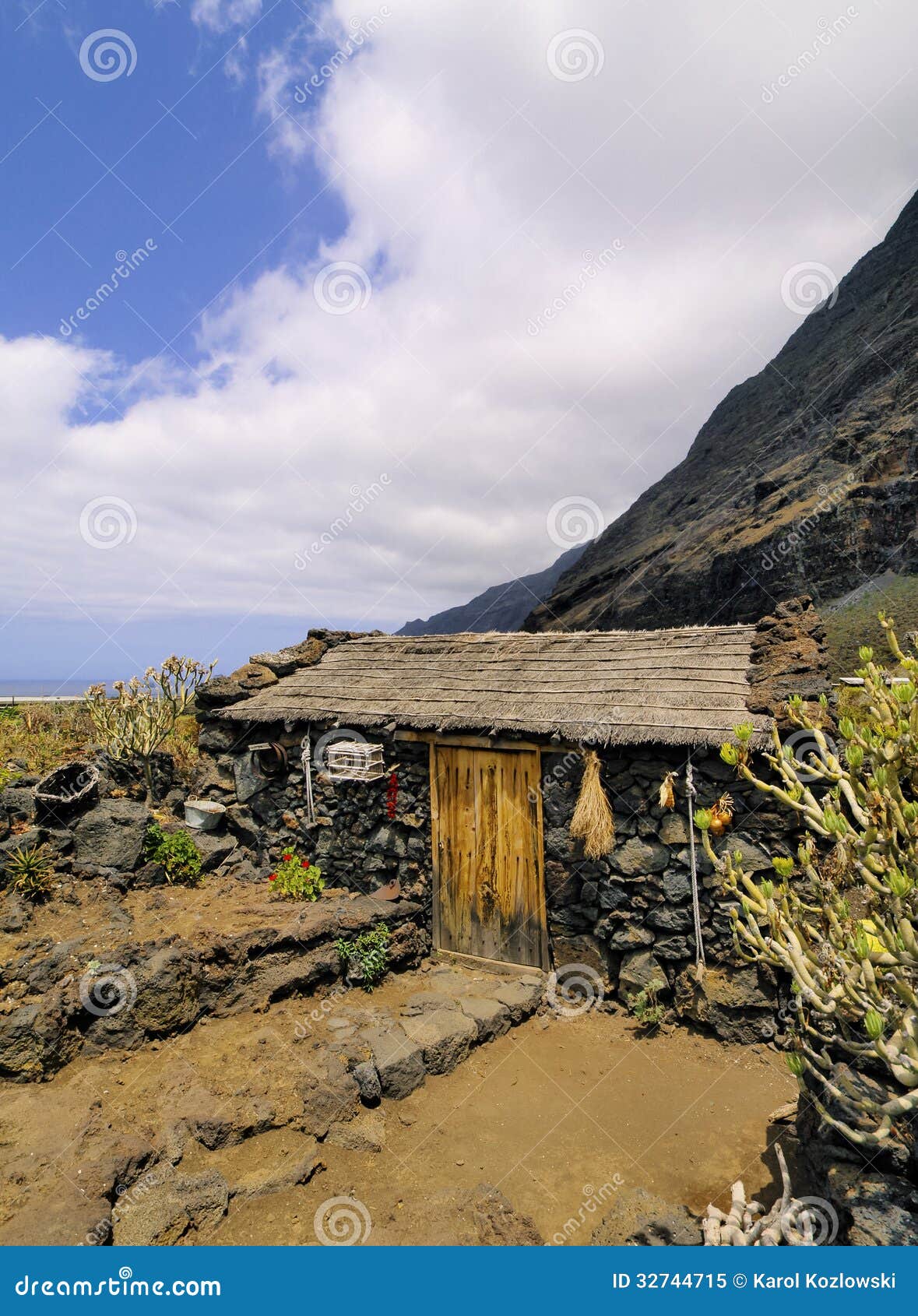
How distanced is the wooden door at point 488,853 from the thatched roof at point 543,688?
553mm

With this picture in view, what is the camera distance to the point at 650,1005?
755cm

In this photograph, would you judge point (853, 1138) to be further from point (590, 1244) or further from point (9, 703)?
point (9, 703)

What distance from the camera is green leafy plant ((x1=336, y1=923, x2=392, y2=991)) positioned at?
8.06 metres

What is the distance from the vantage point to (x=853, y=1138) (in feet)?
12.5

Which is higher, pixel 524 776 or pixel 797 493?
pixel 797 493

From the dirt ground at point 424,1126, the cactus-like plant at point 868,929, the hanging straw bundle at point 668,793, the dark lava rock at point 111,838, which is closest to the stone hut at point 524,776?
the hanging straw bundle at point 668,793

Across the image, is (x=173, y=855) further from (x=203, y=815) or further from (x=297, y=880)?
(x=297, y=880)

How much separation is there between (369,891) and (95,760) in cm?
545

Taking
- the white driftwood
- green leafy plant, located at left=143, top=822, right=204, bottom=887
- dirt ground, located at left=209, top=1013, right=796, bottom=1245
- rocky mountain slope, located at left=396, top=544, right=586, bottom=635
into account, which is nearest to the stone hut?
green leafy plant, located at left=143, top=822, right=204, bottom=887

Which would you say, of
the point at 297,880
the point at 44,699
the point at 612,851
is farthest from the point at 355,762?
the point at 44,699

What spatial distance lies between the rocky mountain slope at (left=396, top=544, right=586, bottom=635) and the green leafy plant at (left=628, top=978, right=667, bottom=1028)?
68.3m

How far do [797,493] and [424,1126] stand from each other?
4025cm

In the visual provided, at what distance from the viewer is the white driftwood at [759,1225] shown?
4.10 m

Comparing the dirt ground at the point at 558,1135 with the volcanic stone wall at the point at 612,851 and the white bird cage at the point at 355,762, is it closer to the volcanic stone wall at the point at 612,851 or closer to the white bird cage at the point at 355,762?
the volcanic stone wall at the point at 612,851
